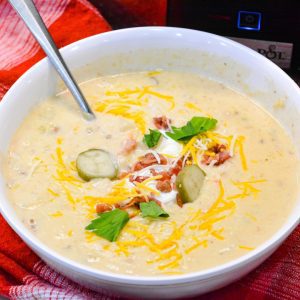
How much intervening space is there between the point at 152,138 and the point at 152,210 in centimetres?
28

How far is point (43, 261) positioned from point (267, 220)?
55 centimetres

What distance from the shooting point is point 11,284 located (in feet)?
5.30

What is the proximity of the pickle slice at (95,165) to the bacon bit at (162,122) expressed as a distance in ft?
0.63

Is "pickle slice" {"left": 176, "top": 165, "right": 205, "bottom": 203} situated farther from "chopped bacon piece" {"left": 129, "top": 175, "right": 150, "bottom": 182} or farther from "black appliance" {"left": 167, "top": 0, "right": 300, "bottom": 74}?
"black appliance" {"left": 167, "top": 0, "right": 300, "bottom": 74}

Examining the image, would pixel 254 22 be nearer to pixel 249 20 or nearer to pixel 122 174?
pixel 249 20

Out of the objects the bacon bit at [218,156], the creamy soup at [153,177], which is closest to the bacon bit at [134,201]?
the creamy soup at [153,177]

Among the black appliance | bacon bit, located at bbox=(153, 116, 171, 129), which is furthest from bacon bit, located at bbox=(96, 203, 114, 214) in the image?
the black appliance

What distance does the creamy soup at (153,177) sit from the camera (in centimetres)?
153

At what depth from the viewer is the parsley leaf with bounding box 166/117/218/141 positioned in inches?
70.9

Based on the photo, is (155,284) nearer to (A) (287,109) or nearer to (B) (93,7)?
(A) (287,109)

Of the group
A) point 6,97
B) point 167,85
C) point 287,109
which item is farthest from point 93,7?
point 287,109

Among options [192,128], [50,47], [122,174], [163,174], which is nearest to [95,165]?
[122,174]

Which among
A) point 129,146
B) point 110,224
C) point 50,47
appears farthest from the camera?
point 50,47

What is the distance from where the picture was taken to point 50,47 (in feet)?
6.34
